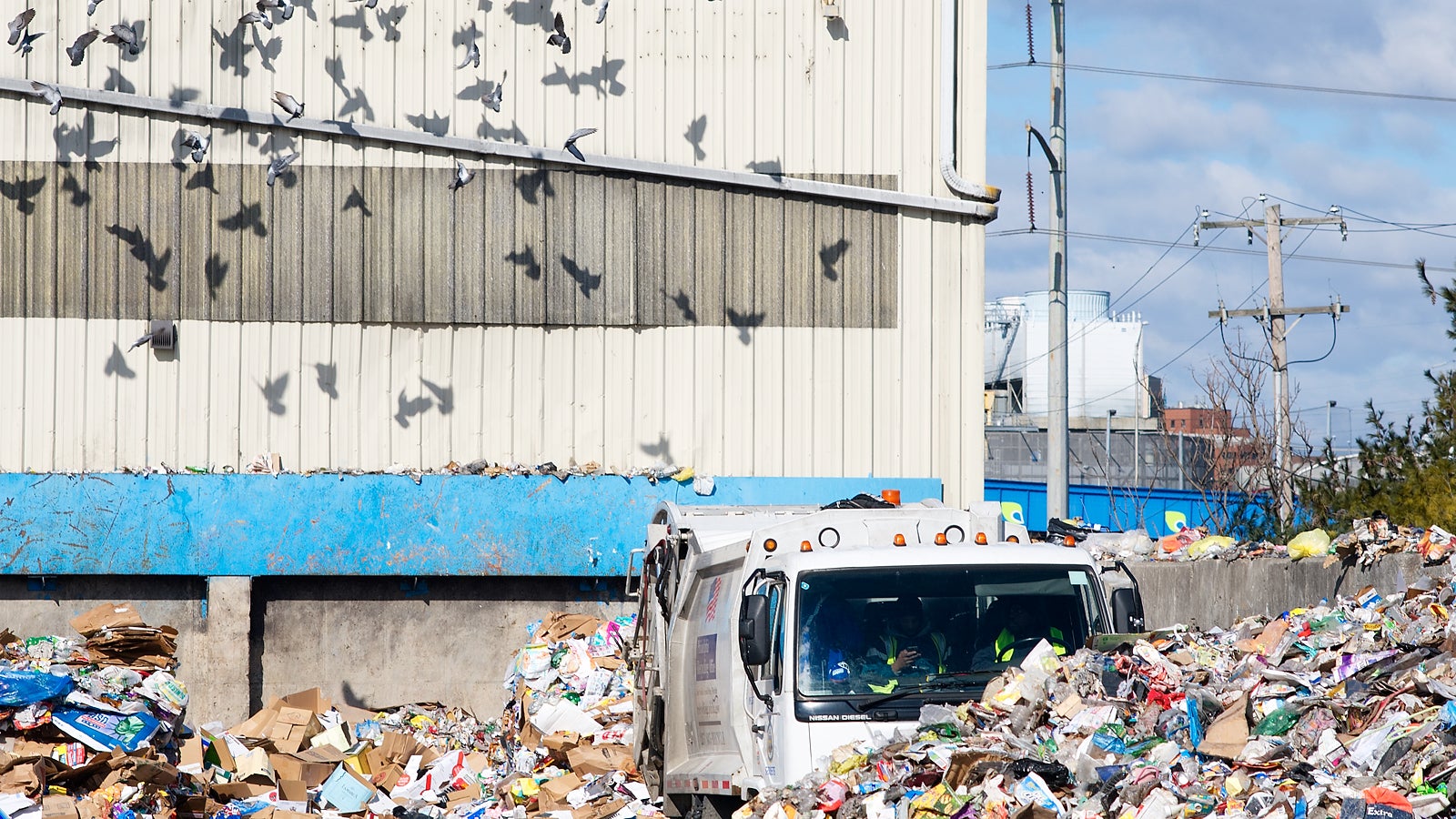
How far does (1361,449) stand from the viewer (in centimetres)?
1430

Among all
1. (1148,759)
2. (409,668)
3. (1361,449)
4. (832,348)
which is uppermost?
(832,348)

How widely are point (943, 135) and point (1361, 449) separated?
531 centimetres

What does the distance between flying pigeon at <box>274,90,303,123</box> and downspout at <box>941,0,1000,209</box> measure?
665 centimetres

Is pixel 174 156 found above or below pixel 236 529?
above

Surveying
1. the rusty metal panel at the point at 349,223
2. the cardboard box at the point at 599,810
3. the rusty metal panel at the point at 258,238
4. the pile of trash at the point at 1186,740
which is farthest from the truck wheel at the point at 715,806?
the rusty metal panel at the point at 258,238

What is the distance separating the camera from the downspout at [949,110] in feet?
49.1

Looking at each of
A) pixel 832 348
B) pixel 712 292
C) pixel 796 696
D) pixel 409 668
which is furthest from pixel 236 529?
pixel 796 696

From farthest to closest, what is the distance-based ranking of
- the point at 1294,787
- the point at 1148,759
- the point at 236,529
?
the point at 236,529, the point at 1148,759, the point at 1294,787

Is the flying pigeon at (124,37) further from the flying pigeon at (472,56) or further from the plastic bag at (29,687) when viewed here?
the plastic bag at (29,687)

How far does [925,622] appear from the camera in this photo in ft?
24.1

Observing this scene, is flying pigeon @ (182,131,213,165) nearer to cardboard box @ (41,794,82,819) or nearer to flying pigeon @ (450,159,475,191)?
flying pigeon @ (450,159,475,191)

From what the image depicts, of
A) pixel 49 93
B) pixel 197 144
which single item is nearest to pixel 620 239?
pixel 197 144

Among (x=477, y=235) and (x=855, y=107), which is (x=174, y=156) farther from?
(x=855, y=107)

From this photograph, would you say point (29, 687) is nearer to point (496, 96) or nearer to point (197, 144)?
point (197, 144)
